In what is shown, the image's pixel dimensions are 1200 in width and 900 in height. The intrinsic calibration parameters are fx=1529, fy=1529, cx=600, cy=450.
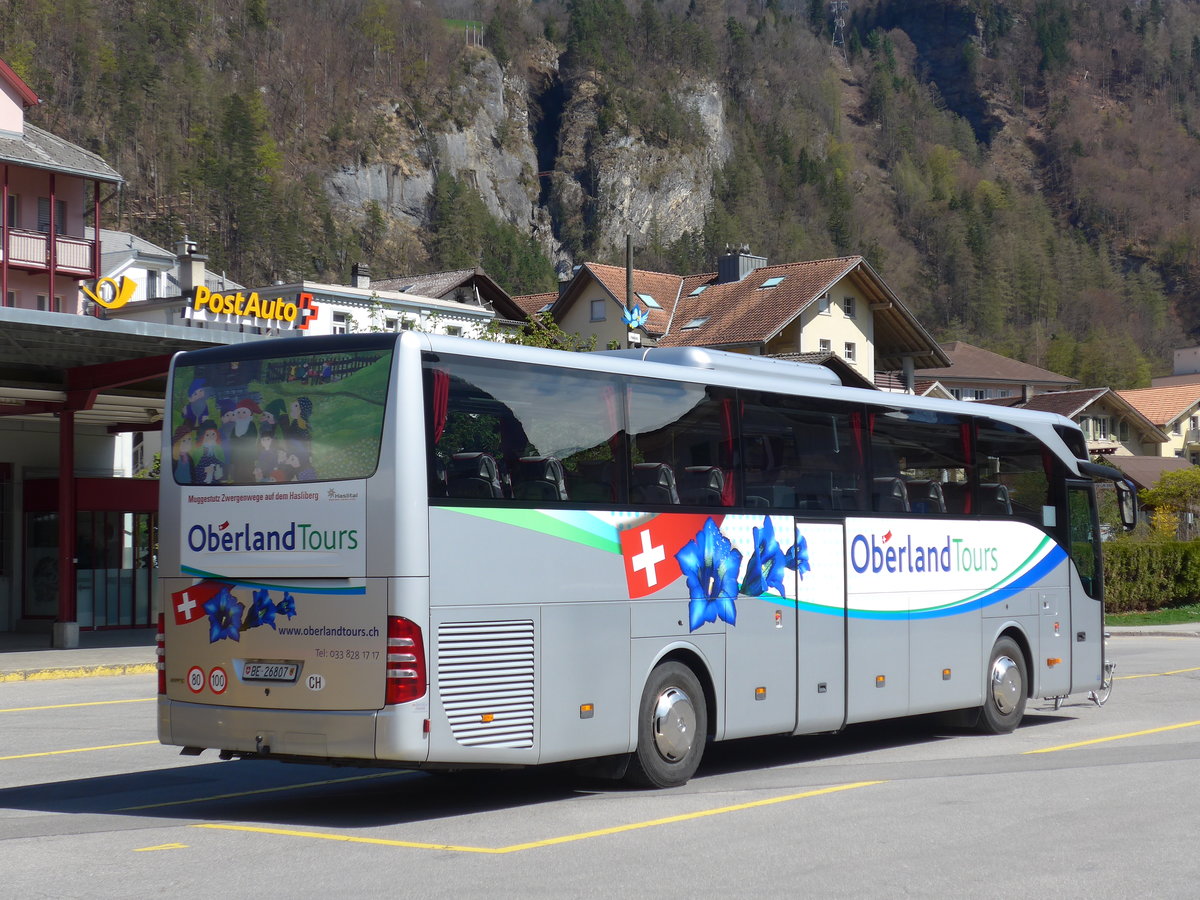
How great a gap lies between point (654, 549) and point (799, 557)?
1839 millimetres

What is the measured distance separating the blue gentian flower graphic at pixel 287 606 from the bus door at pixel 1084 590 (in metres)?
8.97

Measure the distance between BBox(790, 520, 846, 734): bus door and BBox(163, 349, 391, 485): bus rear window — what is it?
4.22 metres

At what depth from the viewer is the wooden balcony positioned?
45625 millimetres

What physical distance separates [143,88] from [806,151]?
87.3 meters

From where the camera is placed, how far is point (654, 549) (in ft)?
35.3

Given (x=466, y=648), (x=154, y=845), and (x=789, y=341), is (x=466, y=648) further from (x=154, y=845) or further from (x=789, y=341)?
(x=789, y=341)

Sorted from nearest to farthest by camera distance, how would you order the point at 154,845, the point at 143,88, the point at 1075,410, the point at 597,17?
the point at 154,845
the point at 1075,410
the point at 143,88
the point at 597,17

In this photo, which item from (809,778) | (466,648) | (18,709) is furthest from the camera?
(18,709)

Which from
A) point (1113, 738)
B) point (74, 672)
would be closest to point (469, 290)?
point (74, 672)

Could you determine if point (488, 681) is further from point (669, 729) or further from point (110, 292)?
point (110, 292)

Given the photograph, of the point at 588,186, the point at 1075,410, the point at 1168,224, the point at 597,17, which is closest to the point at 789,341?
the point at 1075,410

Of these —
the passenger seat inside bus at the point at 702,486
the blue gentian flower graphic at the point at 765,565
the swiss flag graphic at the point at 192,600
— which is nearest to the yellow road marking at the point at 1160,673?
the blue gentian flower graphic at the point at 765,565

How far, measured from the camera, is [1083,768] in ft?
38.9

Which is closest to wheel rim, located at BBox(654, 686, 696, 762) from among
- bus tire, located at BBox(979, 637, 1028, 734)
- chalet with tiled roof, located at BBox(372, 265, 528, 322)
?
bus tire, located at BBox(979, 637, 1028, 734)
